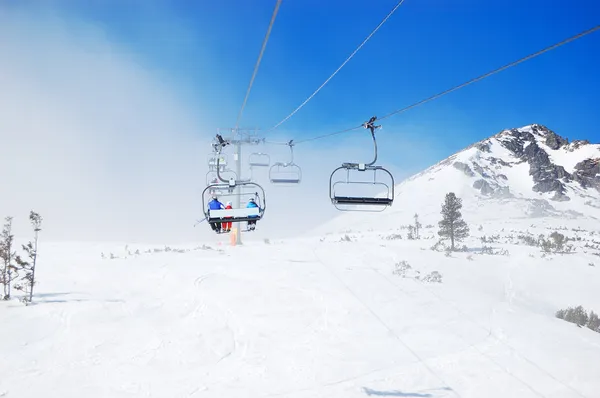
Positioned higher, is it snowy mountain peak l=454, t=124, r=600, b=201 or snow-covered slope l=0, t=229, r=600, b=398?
snowy mountain peak l=454, t=124, r=600, b=201

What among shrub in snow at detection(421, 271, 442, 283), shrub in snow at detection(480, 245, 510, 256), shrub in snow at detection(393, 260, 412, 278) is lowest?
shrub in snow at detection(421, 271, 442, 283)

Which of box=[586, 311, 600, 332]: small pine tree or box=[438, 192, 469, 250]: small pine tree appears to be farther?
box=[438, 192, 469, 250]: small pine tree

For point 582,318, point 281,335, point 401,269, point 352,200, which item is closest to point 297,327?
point 281,335

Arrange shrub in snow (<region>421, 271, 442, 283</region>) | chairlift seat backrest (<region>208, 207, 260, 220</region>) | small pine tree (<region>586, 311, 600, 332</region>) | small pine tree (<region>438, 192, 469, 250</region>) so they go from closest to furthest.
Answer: chairlift seat backrest (<region>208, 207, 260, 220</region>), small pine tree (<region>586, 311, 600, 332</region>), shrub in snow (<region>421, 271, 442, 283</region>), small pine tree (<region>438, 192, 469, 250</region>)

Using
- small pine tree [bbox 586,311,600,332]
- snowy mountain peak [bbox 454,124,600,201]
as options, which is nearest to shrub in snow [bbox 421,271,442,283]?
small pine tree [bbox 586,311,600,332]

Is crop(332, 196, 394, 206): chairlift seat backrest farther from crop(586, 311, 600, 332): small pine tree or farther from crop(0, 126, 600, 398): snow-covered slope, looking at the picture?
crop(586, 311, 600, 332): small pine tree

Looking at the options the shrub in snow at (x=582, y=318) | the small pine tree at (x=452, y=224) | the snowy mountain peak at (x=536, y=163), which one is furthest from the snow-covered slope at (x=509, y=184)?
the shrub in snow at (x=582, y=318)

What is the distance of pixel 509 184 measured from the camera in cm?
10850

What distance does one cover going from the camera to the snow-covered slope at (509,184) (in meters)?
81.8

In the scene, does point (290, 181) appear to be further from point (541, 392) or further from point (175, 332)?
point (541, 392)

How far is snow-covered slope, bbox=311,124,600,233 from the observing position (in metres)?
81.8

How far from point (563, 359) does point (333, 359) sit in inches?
324

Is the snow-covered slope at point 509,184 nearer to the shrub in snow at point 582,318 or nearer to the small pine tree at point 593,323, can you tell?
the shrub in snow at point 582,318

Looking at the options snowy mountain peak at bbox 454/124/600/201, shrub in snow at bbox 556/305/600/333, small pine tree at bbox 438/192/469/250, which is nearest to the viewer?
shrub in snow at bbox 556/305/600/333
